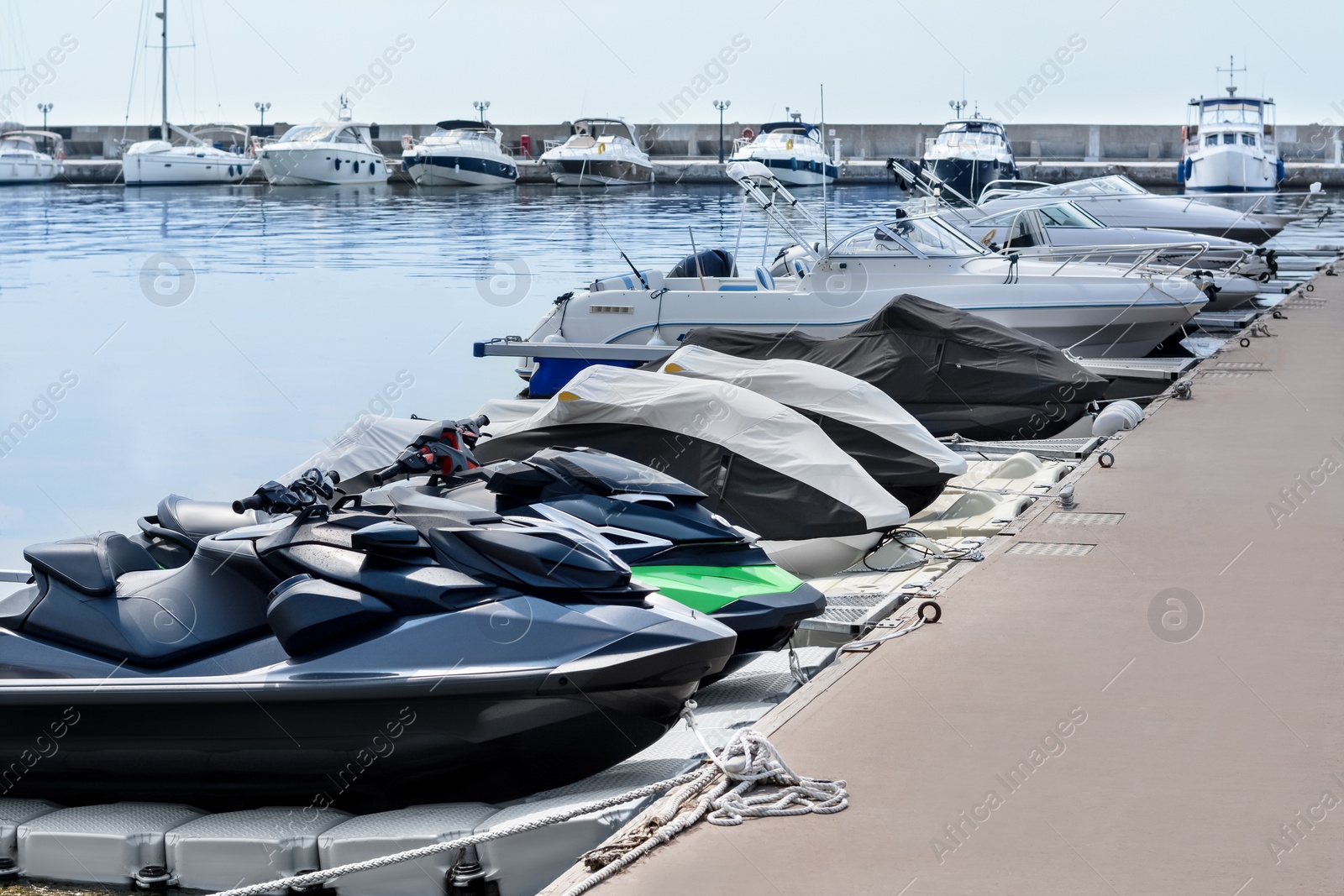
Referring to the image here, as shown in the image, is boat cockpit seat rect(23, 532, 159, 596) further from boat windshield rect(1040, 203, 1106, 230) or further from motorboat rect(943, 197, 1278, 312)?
boat windshield rect(1040, 203, 1106, 230)

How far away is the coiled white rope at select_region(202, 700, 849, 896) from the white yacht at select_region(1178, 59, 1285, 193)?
3912 cm

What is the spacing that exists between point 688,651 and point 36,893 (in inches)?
87.8

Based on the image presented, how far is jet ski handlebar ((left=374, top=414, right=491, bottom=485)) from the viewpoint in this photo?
19.7 ft

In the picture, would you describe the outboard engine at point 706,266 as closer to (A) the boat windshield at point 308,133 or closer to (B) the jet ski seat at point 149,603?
(B) the jet ski seat at point 149,603

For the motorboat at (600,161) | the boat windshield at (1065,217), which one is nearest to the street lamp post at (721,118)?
the motorboat at (600,161)

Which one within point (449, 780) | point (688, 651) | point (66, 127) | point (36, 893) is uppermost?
point (66, 127)

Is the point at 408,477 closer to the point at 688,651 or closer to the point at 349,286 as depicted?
the point at 688,651

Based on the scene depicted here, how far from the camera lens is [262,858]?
452cm

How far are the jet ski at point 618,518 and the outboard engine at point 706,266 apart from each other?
33.0ft

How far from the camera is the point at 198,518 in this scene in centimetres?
551

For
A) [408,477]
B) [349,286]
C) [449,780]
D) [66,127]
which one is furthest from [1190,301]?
[66,127]

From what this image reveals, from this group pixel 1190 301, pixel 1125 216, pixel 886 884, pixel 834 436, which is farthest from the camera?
pixel 1125 216

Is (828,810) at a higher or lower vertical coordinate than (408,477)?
lower

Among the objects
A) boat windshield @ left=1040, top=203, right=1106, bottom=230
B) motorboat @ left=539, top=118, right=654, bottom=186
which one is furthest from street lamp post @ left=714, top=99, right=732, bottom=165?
boat windshield @ left=1040, top=203, right=1106, bottom=230
